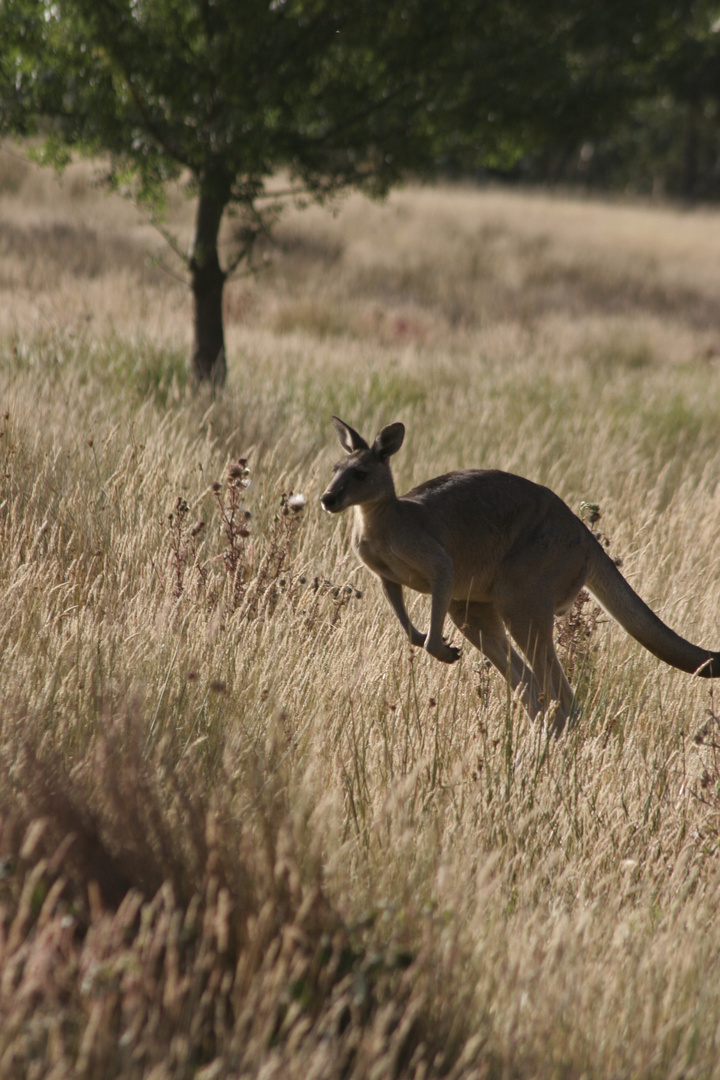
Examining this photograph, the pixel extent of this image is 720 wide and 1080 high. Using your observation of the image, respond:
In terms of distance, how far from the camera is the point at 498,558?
12.3 ft

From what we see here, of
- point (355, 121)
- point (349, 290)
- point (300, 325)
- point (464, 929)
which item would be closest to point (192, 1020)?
point (464, 929)

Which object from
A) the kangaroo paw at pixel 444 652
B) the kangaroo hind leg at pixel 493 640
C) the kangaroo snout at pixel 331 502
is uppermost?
the kangaroo snout at pixel 331 502

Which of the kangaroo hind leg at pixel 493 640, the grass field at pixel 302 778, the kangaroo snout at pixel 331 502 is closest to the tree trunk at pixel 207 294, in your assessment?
the grass field at pixel 302 778

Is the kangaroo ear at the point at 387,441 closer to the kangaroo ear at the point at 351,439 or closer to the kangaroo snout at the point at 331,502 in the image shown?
the kangaroo ear at the point at 351,439

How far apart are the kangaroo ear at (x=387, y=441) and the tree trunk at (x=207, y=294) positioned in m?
4.41

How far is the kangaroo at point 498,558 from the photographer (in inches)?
134

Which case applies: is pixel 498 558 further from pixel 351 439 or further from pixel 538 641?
pixel 351 439

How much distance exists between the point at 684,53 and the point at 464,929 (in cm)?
728

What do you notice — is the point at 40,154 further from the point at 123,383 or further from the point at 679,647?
the point at 679,647

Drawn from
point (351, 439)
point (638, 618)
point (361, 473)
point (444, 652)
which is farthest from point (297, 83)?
point (444, 652)

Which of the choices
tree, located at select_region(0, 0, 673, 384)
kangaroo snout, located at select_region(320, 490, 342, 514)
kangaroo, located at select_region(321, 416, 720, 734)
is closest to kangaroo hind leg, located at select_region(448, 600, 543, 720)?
kangaroo, located at select_region(321, 416, 720, 734)

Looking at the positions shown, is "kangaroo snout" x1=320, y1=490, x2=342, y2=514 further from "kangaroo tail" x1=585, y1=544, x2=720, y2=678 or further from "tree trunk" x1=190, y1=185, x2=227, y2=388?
"tree trunk" x1=190, y1=185, x2=227, y2=388

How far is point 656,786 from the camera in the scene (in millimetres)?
3457

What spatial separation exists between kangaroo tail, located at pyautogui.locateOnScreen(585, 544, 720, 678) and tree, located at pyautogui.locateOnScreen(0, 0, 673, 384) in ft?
12.8
